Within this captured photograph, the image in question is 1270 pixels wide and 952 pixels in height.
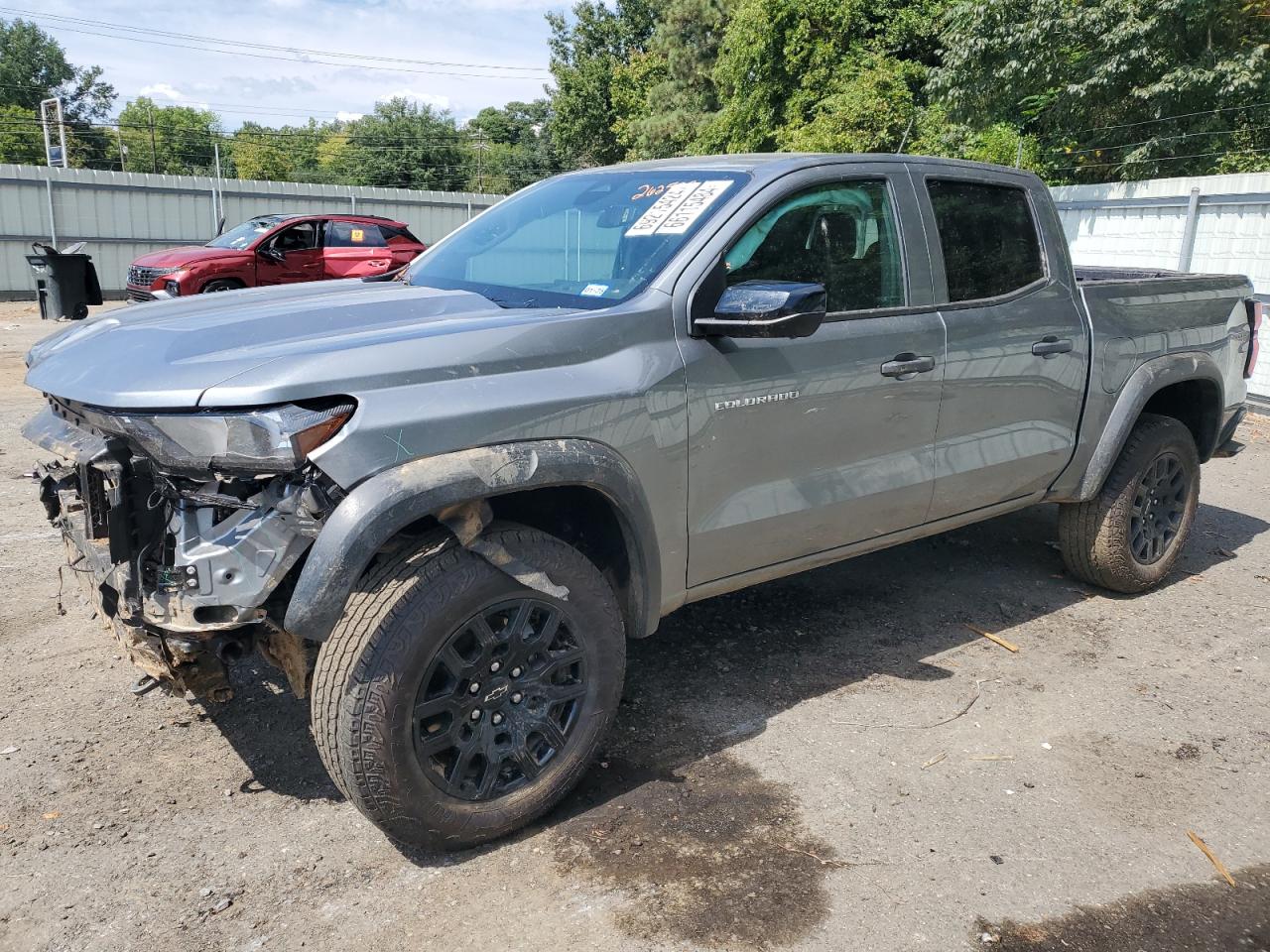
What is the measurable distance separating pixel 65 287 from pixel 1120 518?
37.4 feet

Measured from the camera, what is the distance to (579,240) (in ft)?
12.0

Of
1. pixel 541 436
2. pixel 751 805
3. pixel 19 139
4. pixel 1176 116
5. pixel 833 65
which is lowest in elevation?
pixel 751 805

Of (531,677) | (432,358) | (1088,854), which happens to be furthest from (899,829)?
(432,358)

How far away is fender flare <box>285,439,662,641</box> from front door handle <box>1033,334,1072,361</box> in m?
2.14

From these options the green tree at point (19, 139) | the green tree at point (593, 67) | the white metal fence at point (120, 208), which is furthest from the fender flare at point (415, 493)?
the green tree at point (19, 139)

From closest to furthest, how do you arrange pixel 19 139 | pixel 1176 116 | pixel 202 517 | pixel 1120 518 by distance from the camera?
pixel 202 517 < pixel 1120 518 < pixel 1176 116 < pixel 19 139

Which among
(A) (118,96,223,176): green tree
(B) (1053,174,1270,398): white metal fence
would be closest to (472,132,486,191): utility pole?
(A) (118,96,223,176): green tree

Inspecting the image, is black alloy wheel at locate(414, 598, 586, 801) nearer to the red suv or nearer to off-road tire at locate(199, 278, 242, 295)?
the red suv

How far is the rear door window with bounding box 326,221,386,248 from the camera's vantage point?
16.2m

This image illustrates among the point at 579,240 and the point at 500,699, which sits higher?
the point at 579,240

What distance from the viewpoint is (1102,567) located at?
4922mm

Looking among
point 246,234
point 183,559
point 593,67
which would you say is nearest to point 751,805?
point 183,559

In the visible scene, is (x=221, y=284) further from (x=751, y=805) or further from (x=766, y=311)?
(x=751, y=805)

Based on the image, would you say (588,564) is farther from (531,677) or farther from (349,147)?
(349,147)
